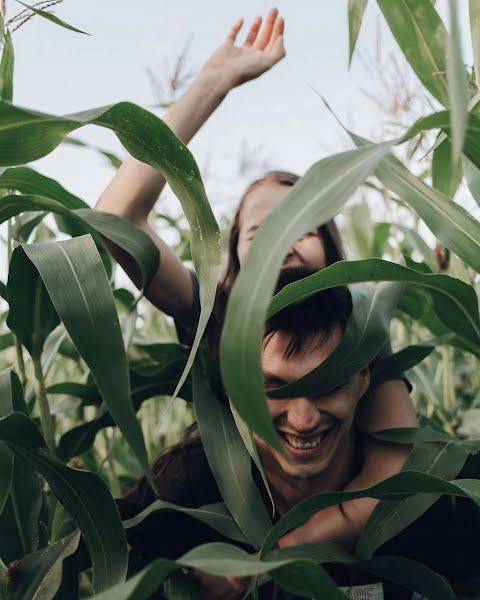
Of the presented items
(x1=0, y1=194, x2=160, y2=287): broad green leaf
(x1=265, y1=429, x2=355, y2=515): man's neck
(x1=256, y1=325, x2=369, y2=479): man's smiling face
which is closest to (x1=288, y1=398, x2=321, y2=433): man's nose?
(x1=256, y1=325, x2=369, y2=479): man's smiling face

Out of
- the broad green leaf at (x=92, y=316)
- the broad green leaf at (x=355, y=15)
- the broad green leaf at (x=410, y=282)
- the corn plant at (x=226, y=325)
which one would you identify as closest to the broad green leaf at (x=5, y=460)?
the corn plant at (x=226, y=325)

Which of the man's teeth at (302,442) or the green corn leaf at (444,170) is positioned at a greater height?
the green corn leaf at (444,170)

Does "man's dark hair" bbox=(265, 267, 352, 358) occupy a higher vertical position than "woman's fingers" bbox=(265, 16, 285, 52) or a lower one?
lower

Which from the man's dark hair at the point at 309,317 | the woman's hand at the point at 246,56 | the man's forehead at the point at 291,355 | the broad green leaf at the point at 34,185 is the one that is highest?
the woman's hand at the point at 246,56

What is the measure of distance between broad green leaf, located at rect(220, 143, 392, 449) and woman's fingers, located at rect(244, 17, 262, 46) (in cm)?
56

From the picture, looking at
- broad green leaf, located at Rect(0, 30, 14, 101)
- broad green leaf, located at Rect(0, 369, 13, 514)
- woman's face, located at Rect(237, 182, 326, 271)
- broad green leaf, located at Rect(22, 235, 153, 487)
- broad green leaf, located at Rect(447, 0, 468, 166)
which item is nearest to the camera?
broad green leaf, located at Rect(447, 0, 468, 166)

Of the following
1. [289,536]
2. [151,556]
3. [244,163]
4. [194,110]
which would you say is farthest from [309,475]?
[244,163]

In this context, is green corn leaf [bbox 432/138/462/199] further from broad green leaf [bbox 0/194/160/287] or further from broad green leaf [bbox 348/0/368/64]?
broad green leaf [bbox 0/194/160/287]

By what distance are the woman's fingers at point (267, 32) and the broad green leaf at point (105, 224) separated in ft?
1.07

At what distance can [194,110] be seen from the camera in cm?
79

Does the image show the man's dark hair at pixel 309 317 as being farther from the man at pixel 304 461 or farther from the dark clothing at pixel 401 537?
the dark clothing at pixel 401 537

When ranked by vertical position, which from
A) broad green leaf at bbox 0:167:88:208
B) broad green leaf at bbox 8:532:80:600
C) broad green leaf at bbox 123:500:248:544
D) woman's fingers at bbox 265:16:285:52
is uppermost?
woman's fingers at bbox 265:16:285:52

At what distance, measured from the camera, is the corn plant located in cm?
35

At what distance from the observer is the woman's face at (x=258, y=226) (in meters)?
0.90
